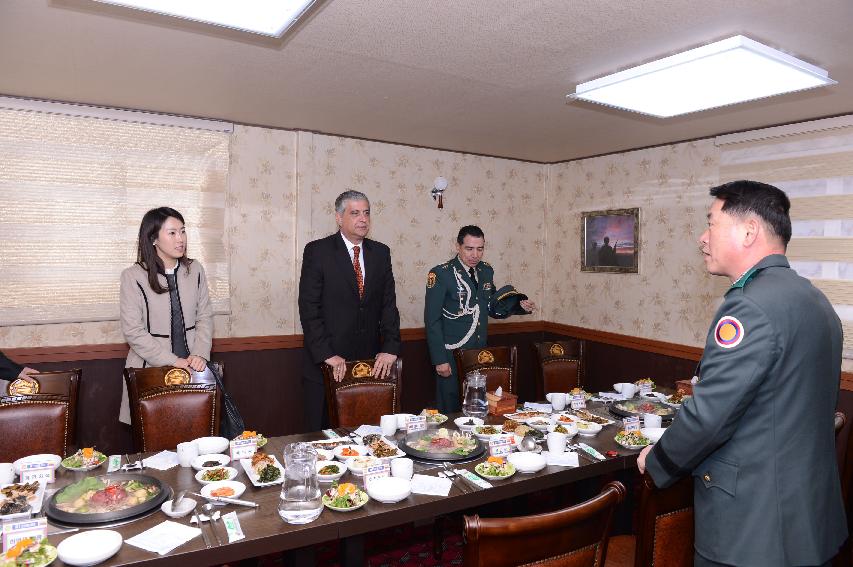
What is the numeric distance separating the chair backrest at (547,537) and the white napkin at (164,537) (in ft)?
2.47

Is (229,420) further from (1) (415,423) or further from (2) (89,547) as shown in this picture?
(2) (89,547)

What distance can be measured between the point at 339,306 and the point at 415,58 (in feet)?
5.16

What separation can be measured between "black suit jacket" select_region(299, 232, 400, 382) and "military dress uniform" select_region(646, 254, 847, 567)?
2285 mm

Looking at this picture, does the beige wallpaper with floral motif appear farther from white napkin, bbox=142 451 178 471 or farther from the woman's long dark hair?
white napkin, bbox=142 451 178 471

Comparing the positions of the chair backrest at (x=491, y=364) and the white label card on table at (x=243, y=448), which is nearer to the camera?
the white label card on table at (x=243, y=448)

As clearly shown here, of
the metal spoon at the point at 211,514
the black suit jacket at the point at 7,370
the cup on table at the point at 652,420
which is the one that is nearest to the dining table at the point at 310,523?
the metal spoon at the point at 211,514

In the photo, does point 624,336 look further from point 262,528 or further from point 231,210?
point 262,528

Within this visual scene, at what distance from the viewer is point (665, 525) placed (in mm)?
1645

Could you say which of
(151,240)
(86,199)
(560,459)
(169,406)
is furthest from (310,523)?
(86,199)

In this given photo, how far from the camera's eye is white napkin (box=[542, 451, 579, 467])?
6.75 ft

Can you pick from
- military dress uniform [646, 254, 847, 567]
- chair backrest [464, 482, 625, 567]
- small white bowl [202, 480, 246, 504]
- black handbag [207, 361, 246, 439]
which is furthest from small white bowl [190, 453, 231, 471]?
military dress uniform [646, 254, 847, 567]

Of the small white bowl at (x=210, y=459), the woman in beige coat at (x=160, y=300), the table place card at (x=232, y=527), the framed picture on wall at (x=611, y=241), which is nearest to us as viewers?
the table place card at (x=232, y=527)

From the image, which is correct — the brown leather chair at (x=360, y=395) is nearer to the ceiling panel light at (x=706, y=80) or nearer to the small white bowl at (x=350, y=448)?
the small white bowl at (x=350, y=448)

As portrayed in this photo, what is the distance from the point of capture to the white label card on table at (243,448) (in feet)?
6.63
